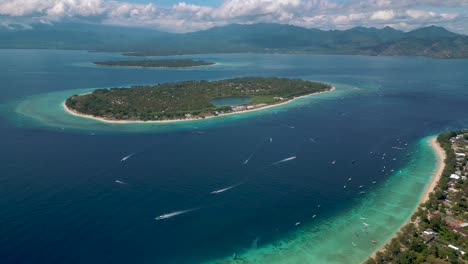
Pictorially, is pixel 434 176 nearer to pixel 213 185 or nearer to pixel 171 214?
pixel 213 185

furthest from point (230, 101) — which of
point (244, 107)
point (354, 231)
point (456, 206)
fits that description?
point (456, 206)

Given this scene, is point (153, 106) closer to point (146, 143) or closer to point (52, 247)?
point (146, 143)

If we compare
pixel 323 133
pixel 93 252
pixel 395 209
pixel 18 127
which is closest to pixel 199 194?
pixel 93 252

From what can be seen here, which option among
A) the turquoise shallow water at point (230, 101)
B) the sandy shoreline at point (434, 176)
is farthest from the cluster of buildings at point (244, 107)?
the sandy shoreline at point (434, 176)

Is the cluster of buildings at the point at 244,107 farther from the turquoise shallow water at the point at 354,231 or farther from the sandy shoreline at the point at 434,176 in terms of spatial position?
the turquoise shallow water at the point at 354,231

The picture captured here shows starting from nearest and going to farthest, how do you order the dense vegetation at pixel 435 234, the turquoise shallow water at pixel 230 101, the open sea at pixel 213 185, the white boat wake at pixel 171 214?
1. the dense vegetation at pixel 435 234
2. the open sea at pixel 213 185
3. the white boat wake at pixel 171 214
4. the turquoise shallow water at pixel 230 101

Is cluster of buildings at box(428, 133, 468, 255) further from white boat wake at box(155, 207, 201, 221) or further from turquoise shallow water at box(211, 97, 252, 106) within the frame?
turquoise shallow water at box(211, 97, 252, 106)

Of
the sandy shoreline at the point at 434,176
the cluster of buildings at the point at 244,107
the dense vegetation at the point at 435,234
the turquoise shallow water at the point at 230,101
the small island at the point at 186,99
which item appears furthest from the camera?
the turquoise shallow water at the point at 230,101
